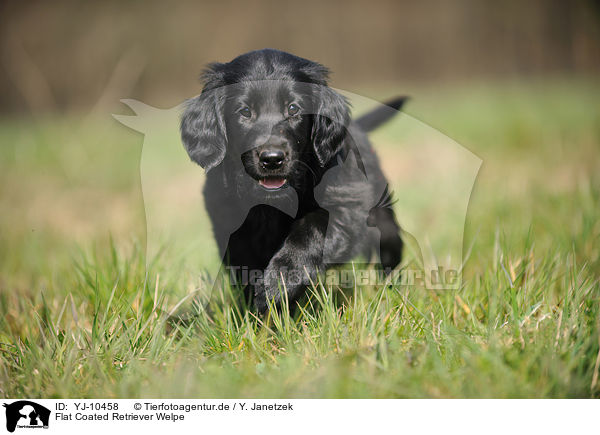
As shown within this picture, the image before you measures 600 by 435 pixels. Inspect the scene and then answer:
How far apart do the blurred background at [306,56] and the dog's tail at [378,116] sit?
0.61 ft

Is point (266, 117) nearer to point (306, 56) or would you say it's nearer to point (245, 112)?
point (245, 112)

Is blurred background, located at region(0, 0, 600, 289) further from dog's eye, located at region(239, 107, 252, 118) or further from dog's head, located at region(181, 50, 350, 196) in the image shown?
dog's eye, located at region(239, 107, 252, 118)

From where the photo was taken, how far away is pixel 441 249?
2.72 meters

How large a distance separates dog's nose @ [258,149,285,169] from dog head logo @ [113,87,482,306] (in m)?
0.16

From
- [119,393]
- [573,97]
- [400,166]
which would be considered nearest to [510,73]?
[573,97]

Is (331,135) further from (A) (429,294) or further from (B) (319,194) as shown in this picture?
(A) (429,294)

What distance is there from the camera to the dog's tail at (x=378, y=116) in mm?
2293

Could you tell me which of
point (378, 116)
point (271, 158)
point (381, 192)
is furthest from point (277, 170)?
point (378, 116)

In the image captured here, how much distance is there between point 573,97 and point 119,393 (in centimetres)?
693
